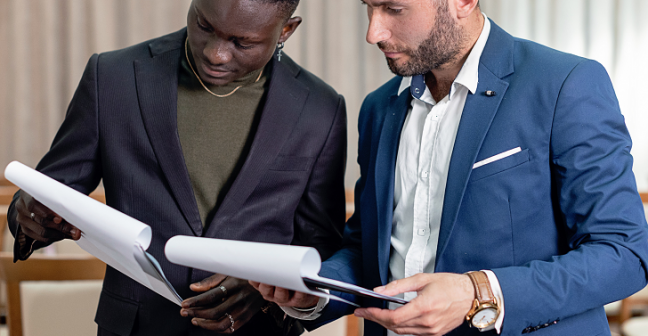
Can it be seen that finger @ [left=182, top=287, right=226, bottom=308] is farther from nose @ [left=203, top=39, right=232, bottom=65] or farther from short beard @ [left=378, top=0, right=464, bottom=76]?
short beard @ [left=378, top=0, right=464, bottom=76]

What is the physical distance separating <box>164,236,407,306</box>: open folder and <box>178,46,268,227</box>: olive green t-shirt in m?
0.51

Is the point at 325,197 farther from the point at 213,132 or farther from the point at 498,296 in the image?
Answer: the point at 498,296

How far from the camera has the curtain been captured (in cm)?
416

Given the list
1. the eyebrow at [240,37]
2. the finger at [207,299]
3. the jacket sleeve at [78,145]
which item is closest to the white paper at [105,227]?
the finger at [207,299]

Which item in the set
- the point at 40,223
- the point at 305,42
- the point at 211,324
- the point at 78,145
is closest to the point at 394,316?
the point at 211,324

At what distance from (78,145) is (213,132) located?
335 mm

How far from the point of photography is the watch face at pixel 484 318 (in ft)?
3.29

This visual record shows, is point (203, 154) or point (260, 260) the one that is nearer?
point (260, 260)

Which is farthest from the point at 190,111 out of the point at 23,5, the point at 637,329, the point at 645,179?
the point at 645,179

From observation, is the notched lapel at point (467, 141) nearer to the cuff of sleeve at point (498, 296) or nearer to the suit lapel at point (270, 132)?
the cuff of sleeve at point (498, 296)

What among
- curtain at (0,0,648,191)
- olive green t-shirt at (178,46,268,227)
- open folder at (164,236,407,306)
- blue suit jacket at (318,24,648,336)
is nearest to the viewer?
open folder at (164,236,407,306)

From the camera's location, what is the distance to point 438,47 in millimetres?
1286

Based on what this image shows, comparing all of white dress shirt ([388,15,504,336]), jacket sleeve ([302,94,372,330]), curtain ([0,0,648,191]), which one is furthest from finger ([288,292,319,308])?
curtain ([0,0,648,191])

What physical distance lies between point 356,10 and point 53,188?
3.62 metres
